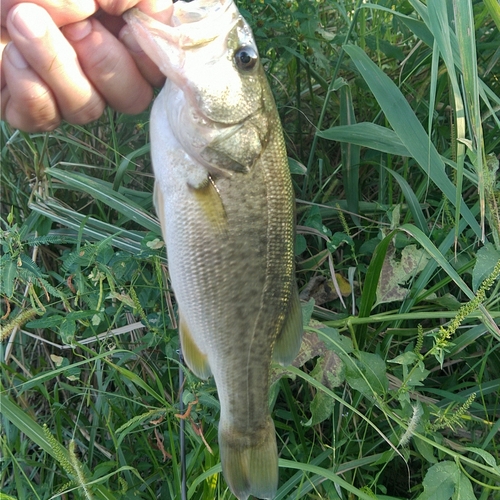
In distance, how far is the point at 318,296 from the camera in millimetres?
1986

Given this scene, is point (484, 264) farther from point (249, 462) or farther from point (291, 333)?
point (249, 462)

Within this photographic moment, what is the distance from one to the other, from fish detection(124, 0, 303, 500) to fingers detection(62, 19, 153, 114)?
0.39 ft

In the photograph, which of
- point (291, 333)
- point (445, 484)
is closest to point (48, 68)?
point (291, 333)

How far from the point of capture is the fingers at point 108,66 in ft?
4.37

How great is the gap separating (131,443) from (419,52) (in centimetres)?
224

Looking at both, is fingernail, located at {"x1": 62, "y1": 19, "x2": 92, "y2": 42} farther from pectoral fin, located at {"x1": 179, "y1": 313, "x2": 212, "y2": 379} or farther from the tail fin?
the tail fin

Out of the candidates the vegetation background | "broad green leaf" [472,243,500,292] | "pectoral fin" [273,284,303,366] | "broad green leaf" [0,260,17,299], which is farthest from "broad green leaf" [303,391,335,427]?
"broad green leaf" [0,260,17,299]

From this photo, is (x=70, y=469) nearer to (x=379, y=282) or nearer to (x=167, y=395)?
(x=167, y=395)

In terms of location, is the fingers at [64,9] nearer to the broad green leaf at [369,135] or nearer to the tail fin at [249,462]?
the broad green leaf at [369,135]

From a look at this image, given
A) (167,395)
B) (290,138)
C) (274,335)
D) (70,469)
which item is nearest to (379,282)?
(274,335)

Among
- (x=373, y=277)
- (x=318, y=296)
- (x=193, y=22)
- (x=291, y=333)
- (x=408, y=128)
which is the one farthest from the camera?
(x=318, y=296)

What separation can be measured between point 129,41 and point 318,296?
1261mm

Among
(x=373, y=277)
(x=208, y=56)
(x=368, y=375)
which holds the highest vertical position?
(x=208, y=56)

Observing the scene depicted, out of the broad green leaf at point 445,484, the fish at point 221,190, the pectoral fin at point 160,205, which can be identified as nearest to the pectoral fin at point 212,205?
the fish at point 221,190
